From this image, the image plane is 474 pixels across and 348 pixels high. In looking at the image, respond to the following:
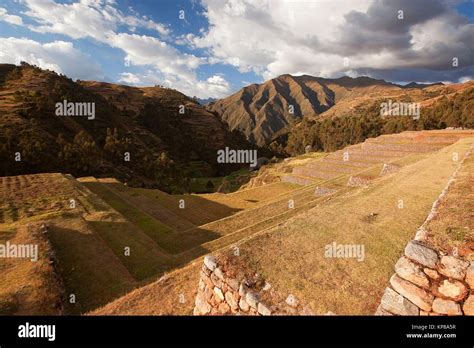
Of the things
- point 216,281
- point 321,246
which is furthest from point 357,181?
point 216,281

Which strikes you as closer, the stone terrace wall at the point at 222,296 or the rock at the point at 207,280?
the stone terrace wall at the point at 222,296

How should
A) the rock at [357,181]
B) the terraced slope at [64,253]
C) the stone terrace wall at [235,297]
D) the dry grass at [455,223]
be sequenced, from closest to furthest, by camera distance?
1. the dry grass at [455,223]
2. the stone terrace wall at [235,297]
3. the terraced slope at [64,253]
4. the rock at [357,181]

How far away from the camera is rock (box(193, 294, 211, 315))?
8.44 meters

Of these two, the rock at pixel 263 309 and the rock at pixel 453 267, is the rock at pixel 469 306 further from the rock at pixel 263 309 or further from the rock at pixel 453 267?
the rock at pixel 263 309

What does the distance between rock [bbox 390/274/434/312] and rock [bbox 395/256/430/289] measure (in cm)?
10

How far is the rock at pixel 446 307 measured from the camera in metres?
5.39

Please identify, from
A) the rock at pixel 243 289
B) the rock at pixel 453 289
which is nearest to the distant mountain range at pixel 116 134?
the rock at pixel 243 289

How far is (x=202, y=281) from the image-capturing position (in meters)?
9.02

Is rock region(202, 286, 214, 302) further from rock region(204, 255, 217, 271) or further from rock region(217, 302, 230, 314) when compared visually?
rock region(204, 255, 217, 271)

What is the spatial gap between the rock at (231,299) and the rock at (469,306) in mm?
5041

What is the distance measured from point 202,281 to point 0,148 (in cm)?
5412

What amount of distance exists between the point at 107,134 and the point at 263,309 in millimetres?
89500

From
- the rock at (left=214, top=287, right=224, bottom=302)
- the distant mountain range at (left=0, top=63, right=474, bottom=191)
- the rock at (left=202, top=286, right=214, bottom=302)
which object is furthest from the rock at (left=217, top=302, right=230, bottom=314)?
the distant mountain range at (left=0, top=63, right=474, bottom=191)
